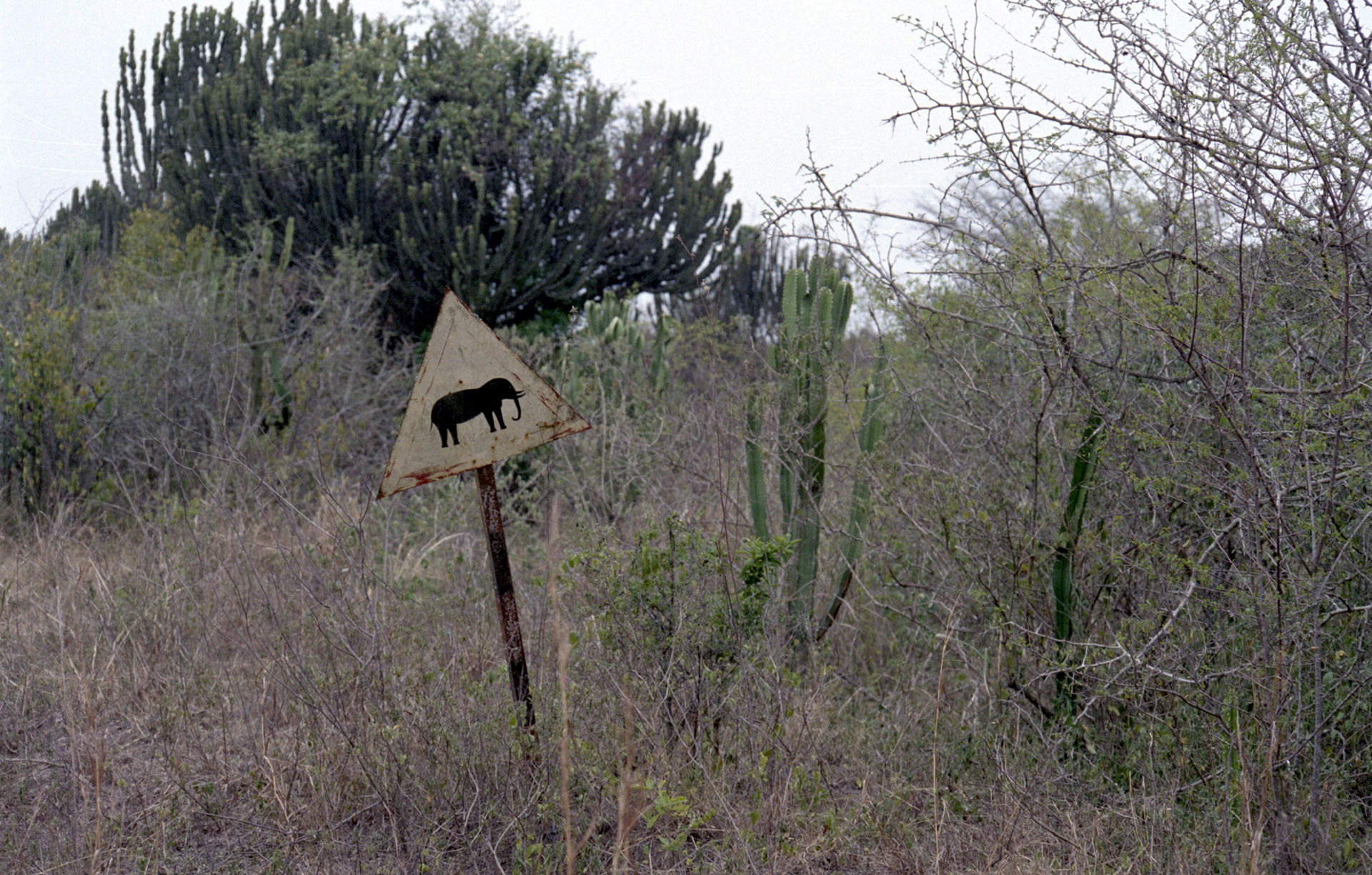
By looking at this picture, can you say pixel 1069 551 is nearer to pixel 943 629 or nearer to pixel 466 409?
pixel 943 629

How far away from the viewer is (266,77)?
16922mm

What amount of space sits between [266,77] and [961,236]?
1618 centimetres

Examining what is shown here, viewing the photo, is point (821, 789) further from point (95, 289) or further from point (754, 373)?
point (95, 289)

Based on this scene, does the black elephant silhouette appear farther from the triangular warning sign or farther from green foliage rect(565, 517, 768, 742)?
green foliage rect(565, 517, 768, 742)

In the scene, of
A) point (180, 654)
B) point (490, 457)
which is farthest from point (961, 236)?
point (180, 654)

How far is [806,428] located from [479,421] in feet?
6.39

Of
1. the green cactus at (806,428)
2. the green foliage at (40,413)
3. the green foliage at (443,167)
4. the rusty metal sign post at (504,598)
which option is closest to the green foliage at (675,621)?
the rusty metal sign post at (504,598)

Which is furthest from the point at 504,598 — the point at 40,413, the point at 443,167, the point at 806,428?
the point at 443,167

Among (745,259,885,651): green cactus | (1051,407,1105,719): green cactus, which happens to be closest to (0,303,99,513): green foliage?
(745,259,885,651): green cactus

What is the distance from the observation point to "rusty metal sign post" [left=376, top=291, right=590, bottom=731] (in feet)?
10.5

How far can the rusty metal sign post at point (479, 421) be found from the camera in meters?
3.19

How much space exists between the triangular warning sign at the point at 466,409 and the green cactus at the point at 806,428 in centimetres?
173

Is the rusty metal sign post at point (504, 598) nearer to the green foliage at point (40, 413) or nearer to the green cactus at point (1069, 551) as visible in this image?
the green cactus at point (1069, 551)

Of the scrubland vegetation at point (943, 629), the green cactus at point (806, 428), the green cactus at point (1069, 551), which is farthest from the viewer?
the green cactus at point (806, 428)
